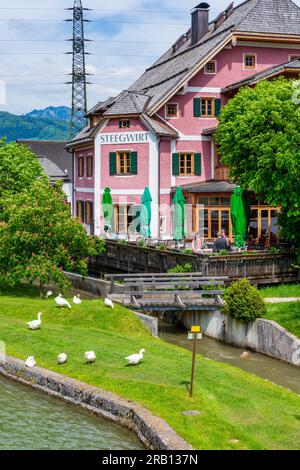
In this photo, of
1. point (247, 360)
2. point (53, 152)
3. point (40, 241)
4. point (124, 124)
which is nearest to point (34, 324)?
point (247, 360)

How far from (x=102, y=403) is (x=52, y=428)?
146 centimetres

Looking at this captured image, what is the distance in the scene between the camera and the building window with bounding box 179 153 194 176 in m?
47.9

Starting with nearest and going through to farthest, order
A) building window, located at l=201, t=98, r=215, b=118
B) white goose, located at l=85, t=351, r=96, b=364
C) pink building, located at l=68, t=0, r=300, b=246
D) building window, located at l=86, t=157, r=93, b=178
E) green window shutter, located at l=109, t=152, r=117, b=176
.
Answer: white goose, located at l=85, t=351, r=96, b=364 < pink building, located at l=68, t=0, r=300, b=246 < green window shutter, located at l=109, t=152, r=117, b=176 < building window, located at l=201, t=98, r=215, b=118 < building window, located at l=86, t=157, r=93, b=178

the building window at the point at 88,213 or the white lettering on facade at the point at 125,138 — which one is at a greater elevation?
the white lettering on facade at the point at 125,138

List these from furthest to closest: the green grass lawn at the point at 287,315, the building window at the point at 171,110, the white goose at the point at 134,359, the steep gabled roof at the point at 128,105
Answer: the building window at the point at 171,110 → the steep gabled roof at the point at 128,105 → the green grass lawn at the point at 287,315 → the white goose at the point at 134,359

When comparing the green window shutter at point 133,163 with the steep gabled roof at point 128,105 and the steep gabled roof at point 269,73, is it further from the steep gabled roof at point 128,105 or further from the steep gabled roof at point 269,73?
the steep gabled roof at point 269,73

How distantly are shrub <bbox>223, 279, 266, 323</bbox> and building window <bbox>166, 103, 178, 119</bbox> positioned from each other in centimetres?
2101

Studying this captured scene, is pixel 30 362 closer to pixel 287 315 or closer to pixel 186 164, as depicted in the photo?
pixel 287 315

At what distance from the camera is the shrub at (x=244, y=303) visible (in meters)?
27.9

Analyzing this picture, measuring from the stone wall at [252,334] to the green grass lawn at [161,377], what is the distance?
376cm

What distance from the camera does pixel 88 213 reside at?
5250cm

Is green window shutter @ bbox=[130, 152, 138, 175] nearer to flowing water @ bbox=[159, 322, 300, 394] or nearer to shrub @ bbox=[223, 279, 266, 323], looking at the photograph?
flowing water @ bbox=[159, 322, 300, 394]

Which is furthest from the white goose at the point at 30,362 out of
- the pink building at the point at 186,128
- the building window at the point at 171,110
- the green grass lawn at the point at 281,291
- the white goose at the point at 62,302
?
the building window at the point at 171,110

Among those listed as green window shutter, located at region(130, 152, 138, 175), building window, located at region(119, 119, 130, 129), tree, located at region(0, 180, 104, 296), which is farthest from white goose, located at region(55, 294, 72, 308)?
building window, located at region(119, 119, 130, 129)
